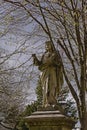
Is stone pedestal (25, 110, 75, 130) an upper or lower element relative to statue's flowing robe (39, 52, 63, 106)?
lower

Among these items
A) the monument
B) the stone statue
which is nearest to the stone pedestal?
the monument

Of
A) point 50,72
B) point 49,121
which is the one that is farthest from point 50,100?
point 50,72

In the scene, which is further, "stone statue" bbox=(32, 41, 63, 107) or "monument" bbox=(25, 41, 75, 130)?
"stone statue" bbox=(32, 41, 63, 107)

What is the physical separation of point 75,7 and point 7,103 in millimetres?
13382

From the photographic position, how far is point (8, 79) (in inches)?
863

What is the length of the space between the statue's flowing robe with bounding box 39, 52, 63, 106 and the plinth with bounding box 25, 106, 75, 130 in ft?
1.85

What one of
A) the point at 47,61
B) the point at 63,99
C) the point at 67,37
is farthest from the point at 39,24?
the point at 63,99

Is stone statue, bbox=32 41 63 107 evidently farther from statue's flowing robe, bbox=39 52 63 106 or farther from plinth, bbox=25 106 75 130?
plinth, bbox=25 106 75 130

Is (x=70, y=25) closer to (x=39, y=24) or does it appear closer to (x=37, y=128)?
(x=39, y=24)

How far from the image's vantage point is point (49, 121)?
10.4m

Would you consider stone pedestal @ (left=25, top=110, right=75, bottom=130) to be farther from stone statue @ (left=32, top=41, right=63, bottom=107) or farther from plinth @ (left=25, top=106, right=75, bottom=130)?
stone statue @ (left=32, top=41, right=63, bottom=107)

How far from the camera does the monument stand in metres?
10.4

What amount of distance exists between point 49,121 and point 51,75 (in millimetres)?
1384

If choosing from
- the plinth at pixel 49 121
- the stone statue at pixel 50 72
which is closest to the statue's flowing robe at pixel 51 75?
the stone statue at pixel 50 72
